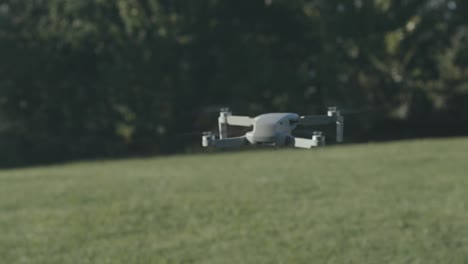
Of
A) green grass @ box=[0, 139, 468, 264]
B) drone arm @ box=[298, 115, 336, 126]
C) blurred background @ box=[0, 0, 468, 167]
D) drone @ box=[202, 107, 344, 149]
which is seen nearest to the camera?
drone @ box=[202, 107, 344, 149]

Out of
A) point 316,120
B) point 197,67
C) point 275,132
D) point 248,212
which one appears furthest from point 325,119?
point 197,67

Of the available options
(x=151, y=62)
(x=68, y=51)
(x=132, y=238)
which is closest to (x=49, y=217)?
(x=132, y=238)

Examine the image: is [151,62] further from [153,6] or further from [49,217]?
[49,217]

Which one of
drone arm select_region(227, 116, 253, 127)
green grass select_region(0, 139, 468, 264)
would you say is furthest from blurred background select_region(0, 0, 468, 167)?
drone arm select_region(227, 116, 253, 127)

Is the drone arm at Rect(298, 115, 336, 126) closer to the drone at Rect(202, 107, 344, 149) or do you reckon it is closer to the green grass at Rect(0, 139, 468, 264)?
the drone at Rect(202, 107, 344, 149)

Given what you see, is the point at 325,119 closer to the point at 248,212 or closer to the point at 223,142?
the point at 223,142
